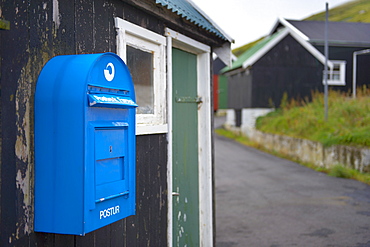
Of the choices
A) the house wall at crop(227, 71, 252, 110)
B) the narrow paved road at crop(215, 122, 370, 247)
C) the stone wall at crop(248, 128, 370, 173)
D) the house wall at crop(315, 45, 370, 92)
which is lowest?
the narrow paved road at crop(215, 122, 370, 247)

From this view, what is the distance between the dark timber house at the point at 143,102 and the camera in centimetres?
280

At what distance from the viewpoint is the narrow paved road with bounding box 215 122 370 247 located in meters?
7.96

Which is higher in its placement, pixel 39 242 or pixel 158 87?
pixel 158 87

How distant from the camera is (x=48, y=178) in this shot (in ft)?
A: 9.60

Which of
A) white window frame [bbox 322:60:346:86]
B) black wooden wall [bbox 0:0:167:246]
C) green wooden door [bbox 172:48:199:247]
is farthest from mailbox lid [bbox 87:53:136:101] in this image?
white window frame [bbox 322:60:346:86]

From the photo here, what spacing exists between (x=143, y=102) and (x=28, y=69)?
2073 mm

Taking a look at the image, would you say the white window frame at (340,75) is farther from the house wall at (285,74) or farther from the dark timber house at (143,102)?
the dark timber house at (143,102)

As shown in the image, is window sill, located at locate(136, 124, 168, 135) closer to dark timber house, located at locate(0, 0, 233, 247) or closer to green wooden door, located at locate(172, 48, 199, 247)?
dark timber house, located at locate(0, 0, 233, 247)

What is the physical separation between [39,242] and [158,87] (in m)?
2.26

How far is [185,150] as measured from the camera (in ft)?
19.3

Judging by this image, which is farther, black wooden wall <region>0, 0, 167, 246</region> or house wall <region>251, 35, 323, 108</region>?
house wall <region>251, 35, 323, 108</region>

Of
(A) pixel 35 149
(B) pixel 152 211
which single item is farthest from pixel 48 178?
(B) pixel 152 211

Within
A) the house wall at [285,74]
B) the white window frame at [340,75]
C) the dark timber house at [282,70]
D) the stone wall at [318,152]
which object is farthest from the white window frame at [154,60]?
the white window frame at [340,75]

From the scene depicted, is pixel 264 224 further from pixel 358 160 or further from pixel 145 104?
pixel 358 160
